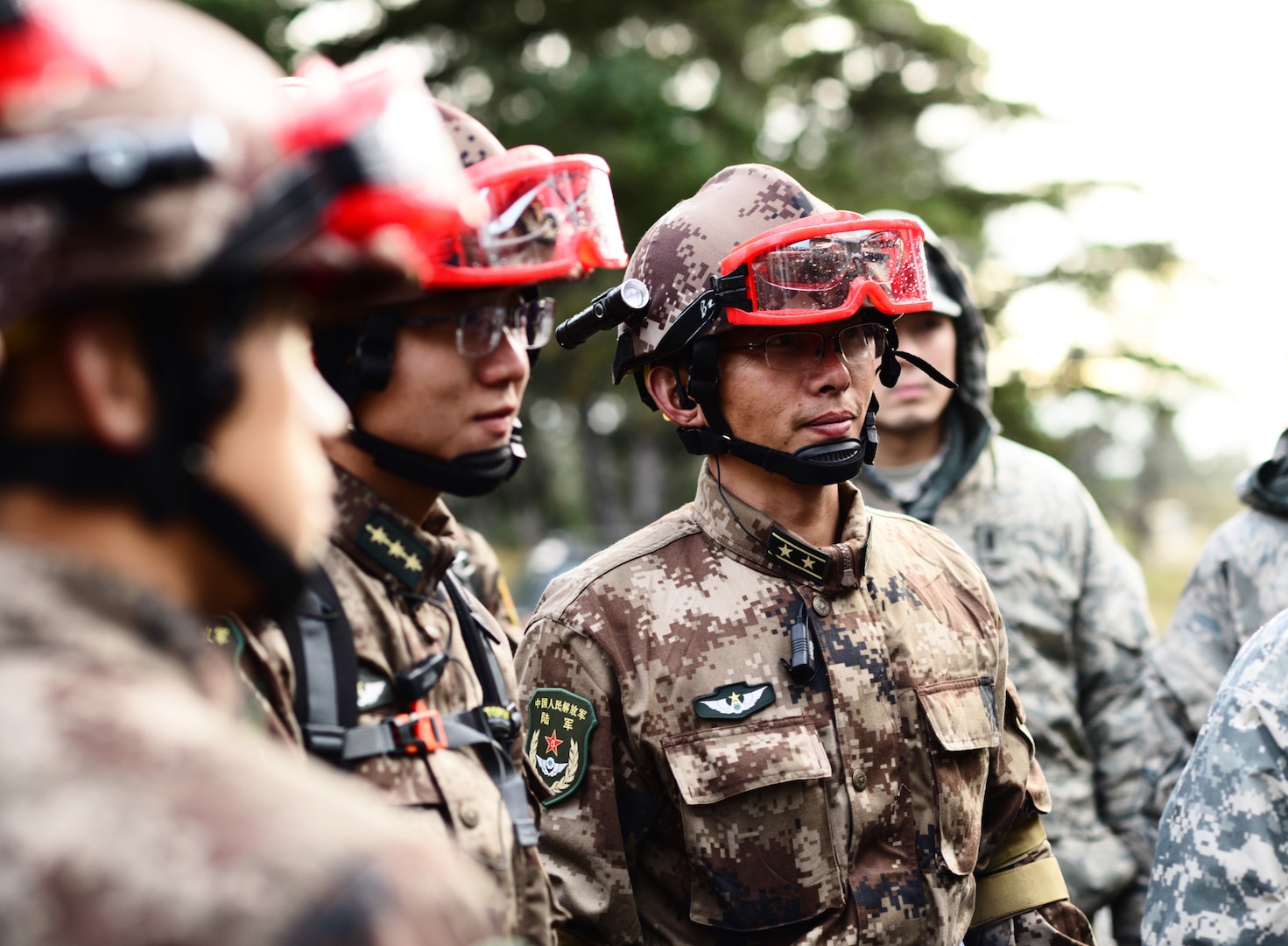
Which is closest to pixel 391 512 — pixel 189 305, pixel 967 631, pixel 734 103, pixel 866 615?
pixel 189 305

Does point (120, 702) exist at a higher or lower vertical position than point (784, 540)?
higher

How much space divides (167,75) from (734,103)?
1504cm

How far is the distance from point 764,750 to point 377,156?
78.9 inches

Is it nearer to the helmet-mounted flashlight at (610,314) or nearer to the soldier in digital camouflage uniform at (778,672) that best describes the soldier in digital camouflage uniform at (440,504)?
the soldier in digital camouflage uniform at (778,672)

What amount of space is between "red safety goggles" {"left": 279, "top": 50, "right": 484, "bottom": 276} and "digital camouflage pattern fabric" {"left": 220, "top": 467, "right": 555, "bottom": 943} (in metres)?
0.91

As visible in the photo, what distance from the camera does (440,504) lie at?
8.63 feet

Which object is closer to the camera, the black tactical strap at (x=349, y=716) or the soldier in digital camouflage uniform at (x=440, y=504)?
the black tactical strap at (x=349, y=716)

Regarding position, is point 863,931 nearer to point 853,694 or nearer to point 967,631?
point 853,694

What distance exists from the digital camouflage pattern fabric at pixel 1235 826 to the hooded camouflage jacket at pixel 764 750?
1.63 ft

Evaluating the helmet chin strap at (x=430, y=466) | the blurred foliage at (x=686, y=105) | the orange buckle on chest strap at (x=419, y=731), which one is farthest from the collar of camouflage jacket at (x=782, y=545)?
the blurred foliage at (x=686, y=105)

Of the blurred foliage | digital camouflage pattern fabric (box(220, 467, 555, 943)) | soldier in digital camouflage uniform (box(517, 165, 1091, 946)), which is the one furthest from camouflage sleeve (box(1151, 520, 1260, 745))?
the blurred foliage

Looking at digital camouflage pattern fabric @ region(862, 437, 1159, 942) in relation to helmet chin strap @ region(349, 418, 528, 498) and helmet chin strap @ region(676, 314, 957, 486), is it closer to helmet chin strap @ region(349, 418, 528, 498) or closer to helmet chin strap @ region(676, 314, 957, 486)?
helmet chin strap @ region(676, 314, 957, 486)

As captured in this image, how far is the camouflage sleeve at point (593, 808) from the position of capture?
2.92 m

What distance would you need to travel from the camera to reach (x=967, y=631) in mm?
3295
